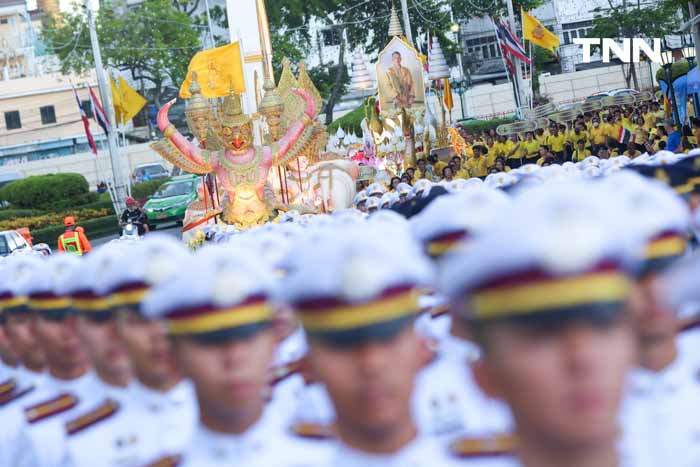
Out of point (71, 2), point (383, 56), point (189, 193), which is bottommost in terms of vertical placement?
point (189, 193)

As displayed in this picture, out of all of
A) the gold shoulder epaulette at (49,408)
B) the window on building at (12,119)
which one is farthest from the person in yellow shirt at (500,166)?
the window on building at (12,119)

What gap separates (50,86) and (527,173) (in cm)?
5508

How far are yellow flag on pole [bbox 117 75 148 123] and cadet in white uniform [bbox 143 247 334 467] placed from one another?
92.1 feet

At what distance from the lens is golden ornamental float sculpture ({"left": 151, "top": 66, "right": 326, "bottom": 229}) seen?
17594 mm

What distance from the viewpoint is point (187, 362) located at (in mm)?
3477

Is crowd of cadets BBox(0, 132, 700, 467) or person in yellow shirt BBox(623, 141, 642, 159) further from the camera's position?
person in yellow shirt BBox(623, 141, 642, 159)

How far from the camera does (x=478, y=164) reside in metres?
21.5

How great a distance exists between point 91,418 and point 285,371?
75 centimetres

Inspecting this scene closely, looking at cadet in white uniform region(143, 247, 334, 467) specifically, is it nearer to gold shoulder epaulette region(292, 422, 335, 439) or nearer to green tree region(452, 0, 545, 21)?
gold shoulder epaulette region(292, 422, 335, 439)

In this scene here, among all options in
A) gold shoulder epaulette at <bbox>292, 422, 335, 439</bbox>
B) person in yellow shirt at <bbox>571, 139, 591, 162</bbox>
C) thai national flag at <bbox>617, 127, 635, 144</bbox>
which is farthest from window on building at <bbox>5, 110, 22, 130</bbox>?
gold shoulder epaulette at <bbox>292, 422, 335, 439</bbox>

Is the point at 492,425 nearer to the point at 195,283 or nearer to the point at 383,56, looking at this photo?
the point at 195,283

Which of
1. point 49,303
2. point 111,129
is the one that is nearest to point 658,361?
point 49,303

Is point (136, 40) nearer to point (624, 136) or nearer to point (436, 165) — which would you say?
point (436, 165)

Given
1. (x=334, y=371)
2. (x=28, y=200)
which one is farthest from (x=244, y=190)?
(x=28, y=200)
